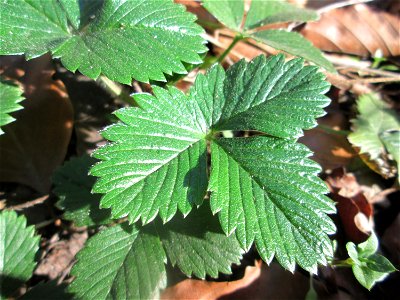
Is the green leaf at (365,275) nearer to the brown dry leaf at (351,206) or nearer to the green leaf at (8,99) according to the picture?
the brown dry leaf at (351,206)

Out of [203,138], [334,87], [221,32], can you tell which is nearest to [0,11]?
[203,138]

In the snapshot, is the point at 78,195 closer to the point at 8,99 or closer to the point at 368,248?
the point at 8,99

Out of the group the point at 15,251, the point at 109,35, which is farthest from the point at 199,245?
the point at 109,35

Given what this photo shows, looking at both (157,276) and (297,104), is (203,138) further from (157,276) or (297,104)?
(157,276)

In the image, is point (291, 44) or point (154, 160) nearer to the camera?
point (154, 160)

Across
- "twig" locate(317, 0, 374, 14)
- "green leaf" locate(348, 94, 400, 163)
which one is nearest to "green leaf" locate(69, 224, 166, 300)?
"green leaf" locate(348, 94, 400, 163)

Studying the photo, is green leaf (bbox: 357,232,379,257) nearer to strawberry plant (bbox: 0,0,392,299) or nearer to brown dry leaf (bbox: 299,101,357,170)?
strawberry plant (bbox: 0,0,392,299)
